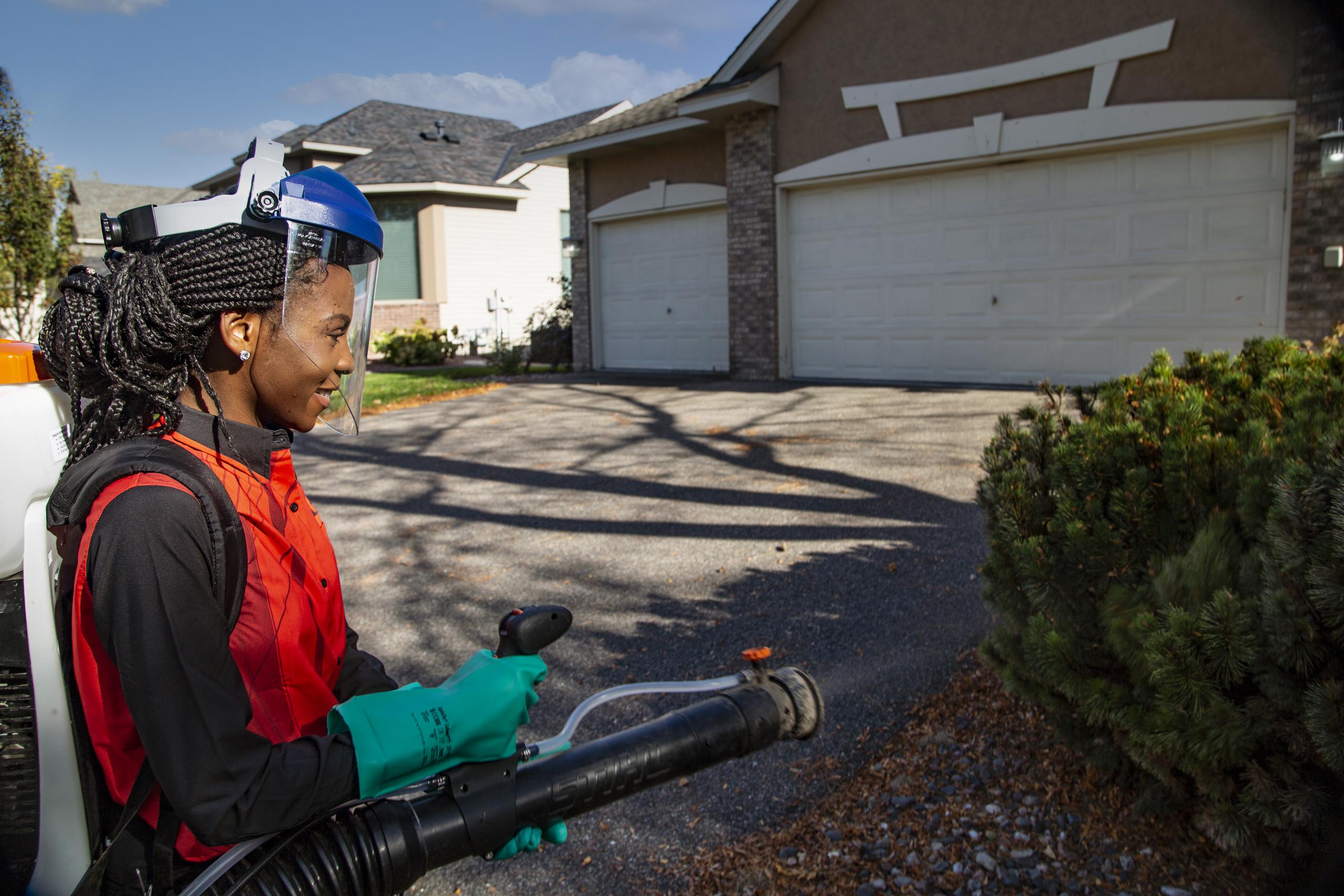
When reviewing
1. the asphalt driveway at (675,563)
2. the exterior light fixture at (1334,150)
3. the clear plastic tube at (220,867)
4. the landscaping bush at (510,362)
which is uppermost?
the exterior light fixture at (1334,150)

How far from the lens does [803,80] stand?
1302 cm

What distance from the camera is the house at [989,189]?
958 centimetres

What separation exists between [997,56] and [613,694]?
1122 centimetres

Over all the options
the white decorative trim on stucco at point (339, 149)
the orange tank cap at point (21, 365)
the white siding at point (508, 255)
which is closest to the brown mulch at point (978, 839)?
the orange tank cap at point (21, 365)

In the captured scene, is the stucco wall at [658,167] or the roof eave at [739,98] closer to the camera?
the roof eave at [739,98]

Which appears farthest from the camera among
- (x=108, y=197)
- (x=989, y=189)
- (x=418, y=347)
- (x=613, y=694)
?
(x=108, y=197)

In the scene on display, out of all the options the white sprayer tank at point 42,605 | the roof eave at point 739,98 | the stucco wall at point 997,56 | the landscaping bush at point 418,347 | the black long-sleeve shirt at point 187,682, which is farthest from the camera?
the landscaping bush at point 418,347

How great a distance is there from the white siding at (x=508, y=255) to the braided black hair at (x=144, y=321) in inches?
963

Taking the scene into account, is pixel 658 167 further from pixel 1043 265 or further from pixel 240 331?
pixel 240 331

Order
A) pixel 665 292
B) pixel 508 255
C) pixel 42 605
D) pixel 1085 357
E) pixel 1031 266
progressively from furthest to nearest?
pixel 508 255 < pixel 665 292 < pixel 1031 266 < pixel 1085 357 < pixel 42 605

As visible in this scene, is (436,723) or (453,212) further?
(453,212)

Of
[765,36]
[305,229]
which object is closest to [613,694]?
[305,229]

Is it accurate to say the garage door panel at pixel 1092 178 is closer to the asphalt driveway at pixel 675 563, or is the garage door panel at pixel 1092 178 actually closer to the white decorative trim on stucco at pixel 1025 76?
the white decorative trim on stucco at pixel 1025 76

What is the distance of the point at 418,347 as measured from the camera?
71.1ft
